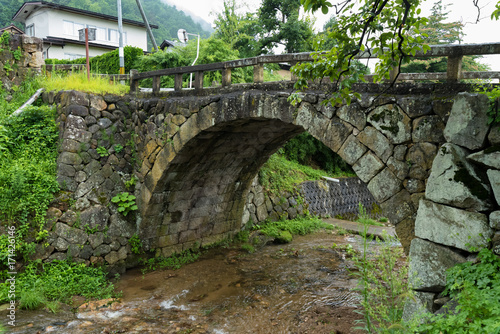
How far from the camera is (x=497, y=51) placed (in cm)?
395

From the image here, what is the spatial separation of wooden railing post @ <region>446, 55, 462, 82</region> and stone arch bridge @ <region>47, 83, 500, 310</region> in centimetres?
15

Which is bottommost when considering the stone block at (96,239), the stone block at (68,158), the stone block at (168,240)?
the stone block at (168,240)

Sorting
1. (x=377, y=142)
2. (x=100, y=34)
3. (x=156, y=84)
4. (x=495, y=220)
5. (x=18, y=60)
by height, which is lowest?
(x=495, y=220)

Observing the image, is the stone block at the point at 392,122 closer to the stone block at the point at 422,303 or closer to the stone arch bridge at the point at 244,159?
the stone arch bridge at the point at 244,159

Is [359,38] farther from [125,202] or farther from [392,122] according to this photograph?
[125,202]

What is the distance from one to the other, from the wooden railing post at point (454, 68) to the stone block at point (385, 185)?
1235 millimetres

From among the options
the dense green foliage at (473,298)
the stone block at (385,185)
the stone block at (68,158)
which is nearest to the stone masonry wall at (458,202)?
the dense green foliage at (473,298)

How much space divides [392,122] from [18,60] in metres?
9.35

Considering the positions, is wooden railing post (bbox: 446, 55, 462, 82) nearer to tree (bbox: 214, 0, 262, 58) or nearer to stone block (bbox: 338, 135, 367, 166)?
stone block (bbox: 338, 135, 367, 166)

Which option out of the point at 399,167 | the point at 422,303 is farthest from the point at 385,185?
the point at 422,303

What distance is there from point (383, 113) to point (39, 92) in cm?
772

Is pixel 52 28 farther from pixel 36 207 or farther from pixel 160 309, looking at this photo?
pixel 160 309

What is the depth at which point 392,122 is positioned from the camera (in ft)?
14.9

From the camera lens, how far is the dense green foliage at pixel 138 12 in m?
26.8
